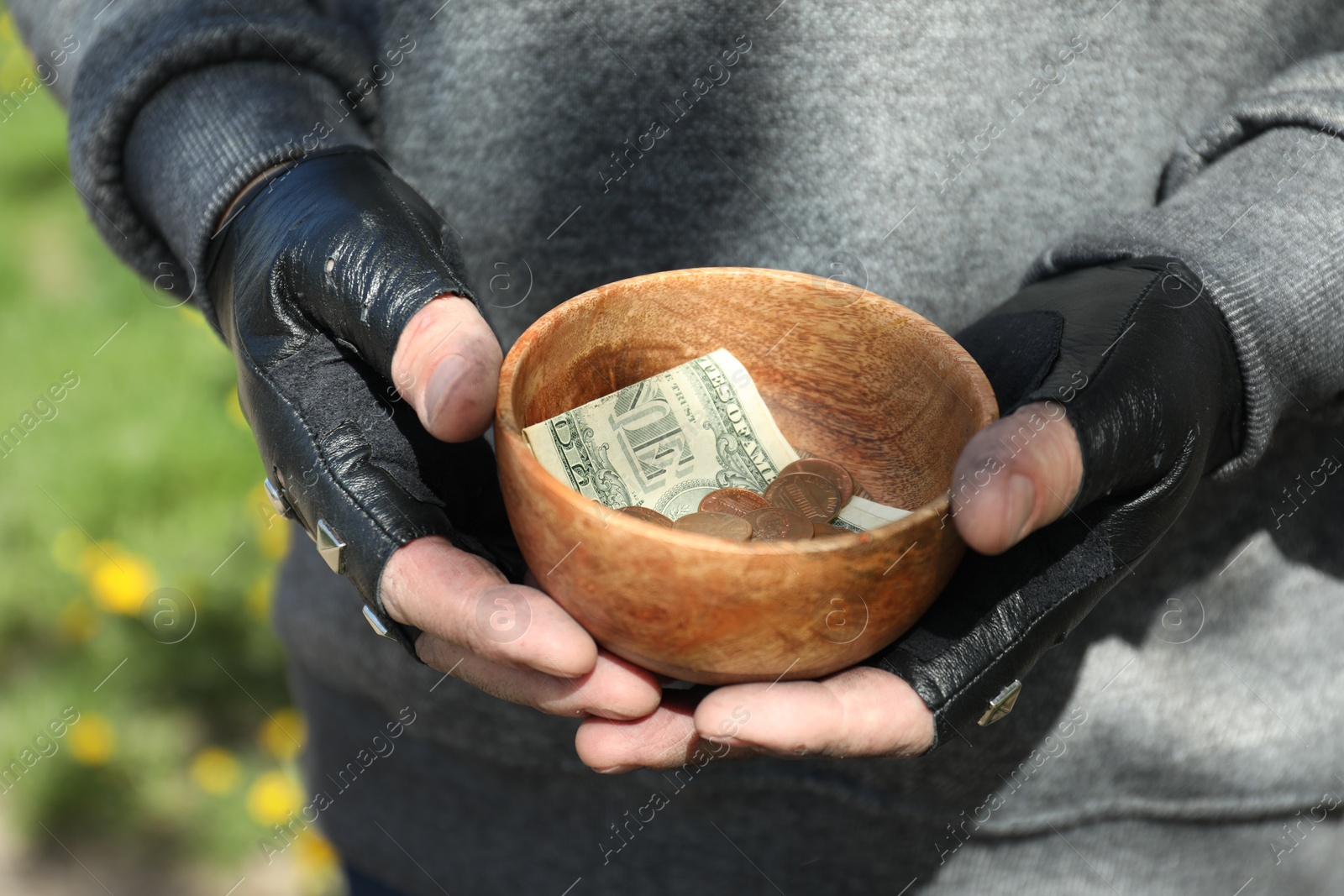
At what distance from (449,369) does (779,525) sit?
16.1 inches

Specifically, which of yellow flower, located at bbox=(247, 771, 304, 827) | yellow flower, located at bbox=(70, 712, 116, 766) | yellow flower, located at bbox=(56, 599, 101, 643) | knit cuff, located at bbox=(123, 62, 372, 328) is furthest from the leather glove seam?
yellow flower, located at bbox=(56, 599, 101, 643)

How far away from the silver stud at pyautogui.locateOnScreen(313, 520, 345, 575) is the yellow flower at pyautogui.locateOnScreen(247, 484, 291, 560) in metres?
1.62

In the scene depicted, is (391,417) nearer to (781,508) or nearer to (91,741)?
(781,508)

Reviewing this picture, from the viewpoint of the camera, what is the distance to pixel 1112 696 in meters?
1.41

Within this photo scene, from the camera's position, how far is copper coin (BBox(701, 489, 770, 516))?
126cm

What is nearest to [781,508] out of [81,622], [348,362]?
[348,362]

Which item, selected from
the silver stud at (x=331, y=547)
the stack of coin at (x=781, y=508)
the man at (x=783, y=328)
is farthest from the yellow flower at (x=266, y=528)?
the stack of coin at (x=781, y=508)

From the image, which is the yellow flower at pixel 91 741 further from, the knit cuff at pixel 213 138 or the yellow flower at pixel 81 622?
the knit cuff at pixel 213 138

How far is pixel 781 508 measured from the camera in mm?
1232

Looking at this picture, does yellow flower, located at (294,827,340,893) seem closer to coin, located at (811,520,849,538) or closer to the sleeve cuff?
coin, located at (811,520,849,538)

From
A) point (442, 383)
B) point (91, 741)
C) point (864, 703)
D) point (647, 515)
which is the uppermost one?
point (442, 383)

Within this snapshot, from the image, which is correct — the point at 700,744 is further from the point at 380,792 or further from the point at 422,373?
the point at 380,792

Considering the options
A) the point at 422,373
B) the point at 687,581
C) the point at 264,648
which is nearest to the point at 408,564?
the point at 422,373

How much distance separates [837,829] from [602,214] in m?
0.91
